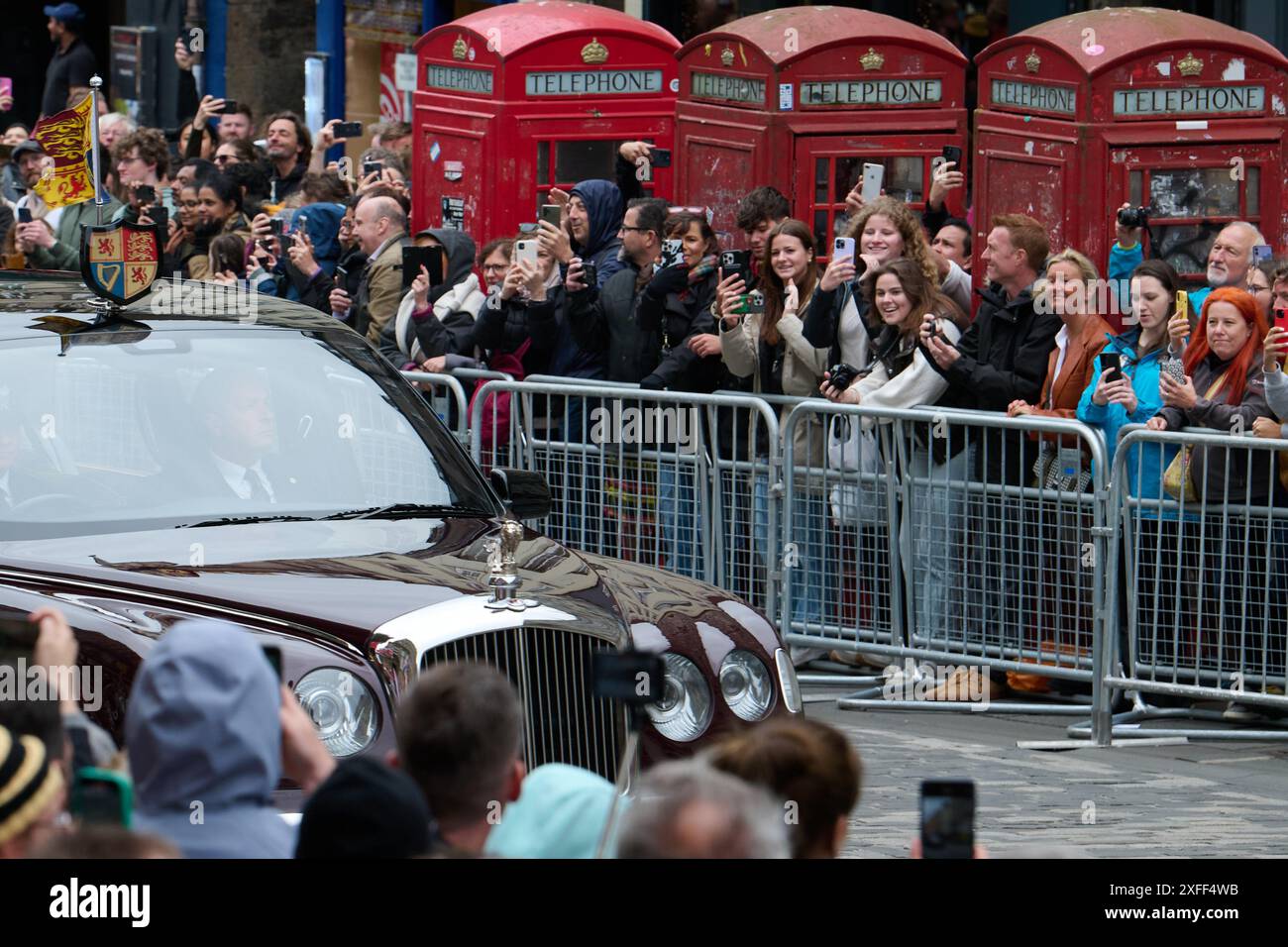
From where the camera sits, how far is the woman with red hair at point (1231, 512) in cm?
891

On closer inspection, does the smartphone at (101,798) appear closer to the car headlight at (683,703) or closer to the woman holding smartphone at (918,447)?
the car headlight at (683,703)

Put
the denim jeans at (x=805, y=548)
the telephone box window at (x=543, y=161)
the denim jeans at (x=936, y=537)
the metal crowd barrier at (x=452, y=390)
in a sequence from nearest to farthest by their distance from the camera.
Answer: the denim jeans at (x=936, y=537)
the denim jeans at (x=805, y=548)
the metal crowd barrier at (x=452, y=390)
the telephone box window at (x=543, y=161)

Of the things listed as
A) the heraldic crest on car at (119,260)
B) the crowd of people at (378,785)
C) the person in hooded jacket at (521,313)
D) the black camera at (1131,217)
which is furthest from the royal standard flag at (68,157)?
the crowd of people at (378,785)

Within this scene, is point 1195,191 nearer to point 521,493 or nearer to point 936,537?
point 936,537

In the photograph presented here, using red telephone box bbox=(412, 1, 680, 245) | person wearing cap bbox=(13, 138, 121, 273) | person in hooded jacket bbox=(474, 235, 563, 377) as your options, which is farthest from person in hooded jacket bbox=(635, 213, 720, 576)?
person wearing cap bbox=(13, 138, 121, 273)

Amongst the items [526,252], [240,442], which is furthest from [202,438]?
[526,252]

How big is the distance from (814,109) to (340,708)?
743 centimetres

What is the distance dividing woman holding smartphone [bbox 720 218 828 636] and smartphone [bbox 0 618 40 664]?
16.0ft

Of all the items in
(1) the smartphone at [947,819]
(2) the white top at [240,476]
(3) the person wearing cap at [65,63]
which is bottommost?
(1) the smartphone at [947,819]

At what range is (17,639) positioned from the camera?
566 cm

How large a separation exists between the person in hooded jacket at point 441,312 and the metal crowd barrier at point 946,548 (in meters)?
2.44

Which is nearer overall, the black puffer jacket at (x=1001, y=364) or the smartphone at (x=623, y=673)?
the smartphone at (x=623, y=673)

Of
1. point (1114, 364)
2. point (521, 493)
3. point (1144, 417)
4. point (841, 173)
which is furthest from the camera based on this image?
point (841, 173)
